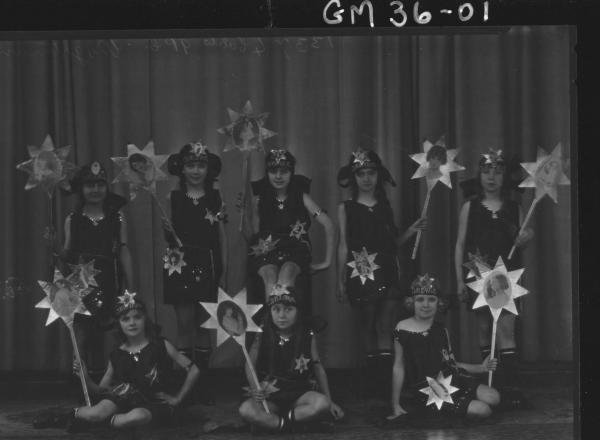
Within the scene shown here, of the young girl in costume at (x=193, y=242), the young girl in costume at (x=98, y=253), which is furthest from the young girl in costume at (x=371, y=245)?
the young girl in costume at (x=98, y=253)

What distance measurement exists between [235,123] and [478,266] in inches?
57.1

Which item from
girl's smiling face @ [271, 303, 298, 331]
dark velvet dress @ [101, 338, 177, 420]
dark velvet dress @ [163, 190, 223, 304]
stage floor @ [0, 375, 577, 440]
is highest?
dark velvet dress @ [163, 190, 223, 304]

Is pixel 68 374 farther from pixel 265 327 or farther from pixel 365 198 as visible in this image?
pixel 365 198

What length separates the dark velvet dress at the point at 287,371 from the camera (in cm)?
603

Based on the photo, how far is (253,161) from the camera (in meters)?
6.12

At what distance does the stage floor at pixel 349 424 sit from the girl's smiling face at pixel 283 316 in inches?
16.1

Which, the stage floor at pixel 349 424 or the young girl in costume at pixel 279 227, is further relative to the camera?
the young girl in costume at pixel 279 227

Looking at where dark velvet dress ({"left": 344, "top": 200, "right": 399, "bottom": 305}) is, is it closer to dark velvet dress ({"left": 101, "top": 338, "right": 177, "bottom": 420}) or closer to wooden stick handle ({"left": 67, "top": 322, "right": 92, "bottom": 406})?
dark velvet dress ({"left": 101, "top": 338, "right": 177, "bottom": 420})

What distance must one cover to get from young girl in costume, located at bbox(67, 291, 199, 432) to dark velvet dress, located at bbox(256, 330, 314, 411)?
1.34ft

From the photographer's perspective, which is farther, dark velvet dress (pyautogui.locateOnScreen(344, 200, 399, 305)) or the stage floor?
dark velvet dress (pyautogui.locateOnScreen(344, 200, 399, 305))

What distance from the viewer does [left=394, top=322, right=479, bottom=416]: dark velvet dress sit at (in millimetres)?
6078

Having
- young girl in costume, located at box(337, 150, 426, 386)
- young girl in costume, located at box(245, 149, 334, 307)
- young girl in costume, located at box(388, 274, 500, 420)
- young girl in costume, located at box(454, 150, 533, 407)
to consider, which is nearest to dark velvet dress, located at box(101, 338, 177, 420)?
young girl in costume, located at box(245, 149, 334, 307)

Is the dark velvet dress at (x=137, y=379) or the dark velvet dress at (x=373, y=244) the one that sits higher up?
the dark velvet dress at (x=373, y=244)

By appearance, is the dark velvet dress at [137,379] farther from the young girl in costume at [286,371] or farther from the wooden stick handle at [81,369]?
the young girl in costume at [286,371]
